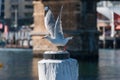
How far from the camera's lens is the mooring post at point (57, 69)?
10.7m

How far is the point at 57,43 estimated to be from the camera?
37.2 ft

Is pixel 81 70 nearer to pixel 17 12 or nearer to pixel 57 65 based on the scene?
pixel 57 65

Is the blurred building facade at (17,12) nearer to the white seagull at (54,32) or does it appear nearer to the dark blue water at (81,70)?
the dark blue water at (81,70)

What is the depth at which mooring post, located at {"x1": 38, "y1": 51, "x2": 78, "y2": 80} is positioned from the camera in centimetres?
1074

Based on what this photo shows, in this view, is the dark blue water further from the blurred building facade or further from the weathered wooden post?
the blurred building facade

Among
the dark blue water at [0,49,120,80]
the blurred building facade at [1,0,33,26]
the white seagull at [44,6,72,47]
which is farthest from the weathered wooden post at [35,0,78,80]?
the blurred building facade at [1,0,33,26]

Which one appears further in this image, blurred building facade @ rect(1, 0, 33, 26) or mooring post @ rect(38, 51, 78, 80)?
blurred building facade @ rect(1, 0, 33, 26)

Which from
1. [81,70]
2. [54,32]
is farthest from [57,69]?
[81,70]

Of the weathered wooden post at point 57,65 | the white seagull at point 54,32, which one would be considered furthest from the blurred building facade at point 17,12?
the weathered wooden post at point 57,65

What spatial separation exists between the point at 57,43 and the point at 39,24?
41.3m

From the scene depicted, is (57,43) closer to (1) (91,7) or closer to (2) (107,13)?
(1) (91,7)

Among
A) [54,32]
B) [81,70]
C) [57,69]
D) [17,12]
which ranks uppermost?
[17,12]

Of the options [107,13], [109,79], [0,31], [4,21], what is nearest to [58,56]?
[109,79]

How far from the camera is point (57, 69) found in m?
10.8
